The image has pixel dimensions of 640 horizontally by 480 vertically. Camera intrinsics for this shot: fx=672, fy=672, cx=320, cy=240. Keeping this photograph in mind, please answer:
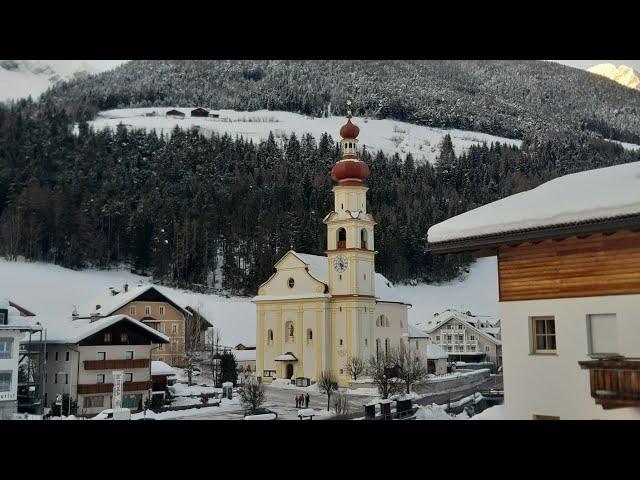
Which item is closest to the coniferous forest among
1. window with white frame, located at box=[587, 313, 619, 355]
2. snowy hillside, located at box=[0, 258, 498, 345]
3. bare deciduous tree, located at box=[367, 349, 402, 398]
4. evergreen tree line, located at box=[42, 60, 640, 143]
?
evergreen tree line, located at box=[42, 60, 640, 143]

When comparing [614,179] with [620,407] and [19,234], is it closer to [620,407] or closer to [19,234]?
[620,407]

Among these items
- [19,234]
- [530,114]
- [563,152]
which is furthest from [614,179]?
[19,234]

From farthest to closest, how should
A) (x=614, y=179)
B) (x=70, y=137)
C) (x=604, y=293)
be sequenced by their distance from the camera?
(x=70, y=137)
(x=614, y=179)
(x=604, y=293)

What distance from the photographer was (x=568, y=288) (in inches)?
256

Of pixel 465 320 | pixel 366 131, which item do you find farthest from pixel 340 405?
pixel 366 131

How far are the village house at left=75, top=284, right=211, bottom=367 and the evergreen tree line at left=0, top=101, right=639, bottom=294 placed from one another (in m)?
2.50

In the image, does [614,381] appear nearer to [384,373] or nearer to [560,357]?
[560,357]

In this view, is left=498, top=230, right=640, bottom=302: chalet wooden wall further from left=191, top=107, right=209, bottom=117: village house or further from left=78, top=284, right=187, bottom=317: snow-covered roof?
left=191, top=107, right=209, bottom=117: village house

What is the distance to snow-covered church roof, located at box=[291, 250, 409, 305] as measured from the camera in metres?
21.3

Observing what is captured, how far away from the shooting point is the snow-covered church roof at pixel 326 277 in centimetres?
2130

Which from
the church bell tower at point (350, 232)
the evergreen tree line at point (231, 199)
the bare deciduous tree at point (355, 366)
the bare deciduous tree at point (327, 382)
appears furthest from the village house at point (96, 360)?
the church bell tower at point (350, 232)

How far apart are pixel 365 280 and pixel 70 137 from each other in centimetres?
1281

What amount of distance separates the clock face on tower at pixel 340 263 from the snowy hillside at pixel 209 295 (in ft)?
7.30

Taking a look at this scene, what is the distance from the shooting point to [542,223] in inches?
247
